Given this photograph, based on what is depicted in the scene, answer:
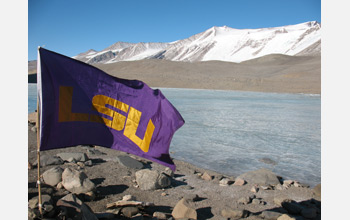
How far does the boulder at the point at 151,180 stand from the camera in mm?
5828

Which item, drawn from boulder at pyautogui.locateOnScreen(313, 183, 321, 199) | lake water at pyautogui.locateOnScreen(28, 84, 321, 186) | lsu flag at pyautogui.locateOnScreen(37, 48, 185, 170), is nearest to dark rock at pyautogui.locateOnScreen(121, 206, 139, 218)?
lsu flag at pyautogui.locateOnScreen(37, 48, 185, 170)

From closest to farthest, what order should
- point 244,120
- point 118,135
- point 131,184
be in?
point 118,135 → point 131,184 → point 244,120

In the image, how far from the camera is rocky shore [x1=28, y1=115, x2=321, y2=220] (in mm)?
4547

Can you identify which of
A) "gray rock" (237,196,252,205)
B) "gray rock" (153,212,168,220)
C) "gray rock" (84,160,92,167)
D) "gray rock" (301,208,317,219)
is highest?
"gray rock" (84,160,92,167)

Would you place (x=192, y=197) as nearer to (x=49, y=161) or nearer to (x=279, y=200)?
(x=279, y=200)

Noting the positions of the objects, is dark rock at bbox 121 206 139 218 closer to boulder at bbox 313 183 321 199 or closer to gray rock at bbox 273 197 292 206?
gray rock at bbox 273 197 292 206

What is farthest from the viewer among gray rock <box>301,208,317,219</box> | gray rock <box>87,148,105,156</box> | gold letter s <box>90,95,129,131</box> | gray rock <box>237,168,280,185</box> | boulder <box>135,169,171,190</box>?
gray rock <box>87,148,105,156</box>

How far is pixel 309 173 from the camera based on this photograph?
7.23 metres

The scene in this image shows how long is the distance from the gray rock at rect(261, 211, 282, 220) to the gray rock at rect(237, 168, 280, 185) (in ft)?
5.10

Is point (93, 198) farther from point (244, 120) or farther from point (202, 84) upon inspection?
point (202, 84)

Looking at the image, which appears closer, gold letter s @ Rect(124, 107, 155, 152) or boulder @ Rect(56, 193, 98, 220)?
boulder @ Rect(56, 193, 98, 220)

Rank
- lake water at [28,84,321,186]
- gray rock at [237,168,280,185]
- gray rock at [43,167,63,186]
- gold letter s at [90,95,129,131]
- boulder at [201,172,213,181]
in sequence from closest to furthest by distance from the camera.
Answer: gold letter s at [90,95,129,131], gray rock at [43,167,63,186], gray rock at [237,168,280,185], boulder at [201,172,213,181], lake water at [28,84,321,186]

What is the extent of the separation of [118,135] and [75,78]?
1019 millimetres

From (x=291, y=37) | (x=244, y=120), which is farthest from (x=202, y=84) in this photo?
(x=291, y=37)
